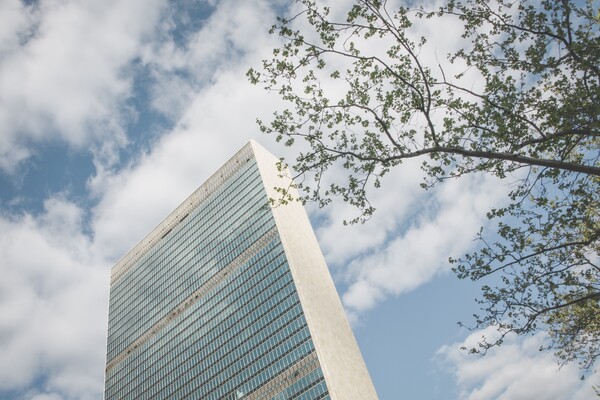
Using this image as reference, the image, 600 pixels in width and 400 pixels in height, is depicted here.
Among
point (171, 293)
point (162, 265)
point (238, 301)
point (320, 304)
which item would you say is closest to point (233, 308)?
point (238, 301)

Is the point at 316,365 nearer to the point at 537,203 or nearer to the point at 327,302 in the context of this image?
the point at 327,302

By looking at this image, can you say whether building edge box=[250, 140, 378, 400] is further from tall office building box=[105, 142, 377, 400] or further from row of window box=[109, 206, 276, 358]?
row of window box=[109, 206, 276, 358]

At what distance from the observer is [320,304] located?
304ft

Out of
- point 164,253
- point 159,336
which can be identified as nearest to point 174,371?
point 159,336

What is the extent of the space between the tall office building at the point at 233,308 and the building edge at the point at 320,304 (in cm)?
35

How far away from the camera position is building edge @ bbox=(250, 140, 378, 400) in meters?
79.1

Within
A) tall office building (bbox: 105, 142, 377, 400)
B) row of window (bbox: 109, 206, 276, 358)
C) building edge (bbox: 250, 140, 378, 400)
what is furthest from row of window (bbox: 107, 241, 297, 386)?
row of window (bbox: 109, 206, 276, 358)

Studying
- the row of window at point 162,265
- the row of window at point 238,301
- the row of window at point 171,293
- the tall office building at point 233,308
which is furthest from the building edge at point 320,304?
the row of window at point 162,265

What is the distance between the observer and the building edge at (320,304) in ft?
259

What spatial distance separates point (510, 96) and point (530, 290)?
6685 mm

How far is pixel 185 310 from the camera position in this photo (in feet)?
371

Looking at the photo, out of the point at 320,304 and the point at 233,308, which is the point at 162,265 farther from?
the point at 320,304

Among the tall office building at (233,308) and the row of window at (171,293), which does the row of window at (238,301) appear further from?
the row of window at (171,293)

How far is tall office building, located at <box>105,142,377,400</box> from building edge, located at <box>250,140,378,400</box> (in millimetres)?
353
